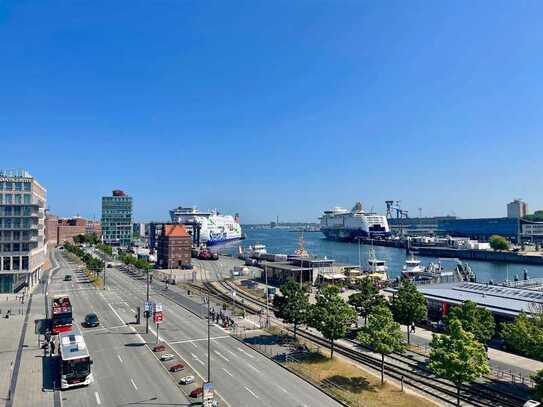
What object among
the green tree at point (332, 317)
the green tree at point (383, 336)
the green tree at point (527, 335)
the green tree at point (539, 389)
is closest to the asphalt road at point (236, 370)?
the green tree at point (332, 317)

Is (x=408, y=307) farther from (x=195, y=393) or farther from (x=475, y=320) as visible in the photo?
(x=195, y=393)

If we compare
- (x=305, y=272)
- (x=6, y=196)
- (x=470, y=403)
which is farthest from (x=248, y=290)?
(x=470, y=403)

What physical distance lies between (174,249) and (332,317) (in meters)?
89.6

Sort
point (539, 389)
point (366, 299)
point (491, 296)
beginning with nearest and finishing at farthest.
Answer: point (539, 389) → point (366, 299) → point (491, 296)

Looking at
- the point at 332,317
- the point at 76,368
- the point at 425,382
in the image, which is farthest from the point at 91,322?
the point at 425,382

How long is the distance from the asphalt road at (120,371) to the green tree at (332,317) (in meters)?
14.4

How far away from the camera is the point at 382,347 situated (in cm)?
3288

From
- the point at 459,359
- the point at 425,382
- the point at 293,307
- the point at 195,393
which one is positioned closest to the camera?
the point at 459,359

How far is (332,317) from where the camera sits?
38656 mm

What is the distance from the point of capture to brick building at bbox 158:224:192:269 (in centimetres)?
12094

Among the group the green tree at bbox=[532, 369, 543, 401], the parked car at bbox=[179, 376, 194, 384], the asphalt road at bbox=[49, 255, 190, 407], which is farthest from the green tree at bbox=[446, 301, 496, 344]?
the asphalt road at bbox=[49, 255, 190, 407]

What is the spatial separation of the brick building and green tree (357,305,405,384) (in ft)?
305

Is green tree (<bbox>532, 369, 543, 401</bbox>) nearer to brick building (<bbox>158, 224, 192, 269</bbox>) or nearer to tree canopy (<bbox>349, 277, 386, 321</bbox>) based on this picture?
tree canopy (<bbox>349, 277, 386, 321</bbox>)

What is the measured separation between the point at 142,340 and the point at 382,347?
25.4 meters
